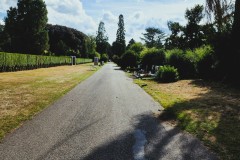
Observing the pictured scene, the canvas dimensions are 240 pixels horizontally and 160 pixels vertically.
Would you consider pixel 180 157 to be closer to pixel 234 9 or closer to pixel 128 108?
pixel 128 108

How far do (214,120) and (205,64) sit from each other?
14453 millimetres

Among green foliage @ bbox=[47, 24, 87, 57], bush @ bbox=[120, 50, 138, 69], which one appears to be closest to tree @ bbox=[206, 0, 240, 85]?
bush @ bbox=[120, 50, 138, 69]

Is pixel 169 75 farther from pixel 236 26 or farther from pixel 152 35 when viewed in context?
pixel 152 35

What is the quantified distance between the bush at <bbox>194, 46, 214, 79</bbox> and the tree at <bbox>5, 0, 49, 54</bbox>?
44396 mm

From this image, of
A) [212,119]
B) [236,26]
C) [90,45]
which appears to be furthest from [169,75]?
[90,45]

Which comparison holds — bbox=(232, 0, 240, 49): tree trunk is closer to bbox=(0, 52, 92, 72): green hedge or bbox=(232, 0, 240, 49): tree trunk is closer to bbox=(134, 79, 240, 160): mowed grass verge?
bbox=(134, 79, 240, 160): mowed grass verge

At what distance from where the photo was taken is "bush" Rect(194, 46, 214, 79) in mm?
21672

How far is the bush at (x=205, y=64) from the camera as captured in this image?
2167 cm

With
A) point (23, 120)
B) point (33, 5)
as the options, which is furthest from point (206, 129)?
point (33, 5)

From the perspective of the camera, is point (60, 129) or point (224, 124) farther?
point (224, 124)

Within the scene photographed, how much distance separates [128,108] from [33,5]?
56.4 metres

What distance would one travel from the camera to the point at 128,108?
415 inches

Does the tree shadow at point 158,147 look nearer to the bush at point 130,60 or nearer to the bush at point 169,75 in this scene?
the bush at point 169,75

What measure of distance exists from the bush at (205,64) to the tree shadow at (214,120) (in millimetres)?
8929
